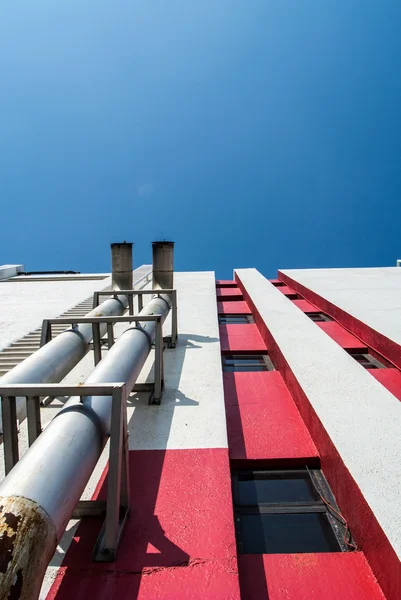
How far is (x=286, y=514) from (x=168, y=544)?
1500 mm

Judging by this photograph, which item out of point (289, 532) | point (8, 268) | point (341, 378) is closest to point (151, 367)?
point (341, 378)

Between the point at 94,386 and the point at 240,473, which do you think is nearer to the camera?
the point at 94,386

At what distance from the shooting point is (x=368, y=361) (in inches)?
332

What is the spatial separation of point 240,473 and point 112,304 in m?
4.58

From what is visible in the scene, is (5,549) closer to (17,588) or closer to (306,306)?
(17,588)

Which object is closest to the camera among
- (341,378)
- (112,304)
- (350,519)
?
(350,519)

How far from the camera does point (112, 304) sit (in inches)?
314

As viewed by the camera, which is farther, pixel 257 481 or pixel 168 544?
pixel 257 481

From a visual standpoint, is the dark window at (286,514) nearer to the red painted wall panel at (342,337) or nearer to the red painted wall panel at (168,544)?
the red painted wall panel at (168,544)

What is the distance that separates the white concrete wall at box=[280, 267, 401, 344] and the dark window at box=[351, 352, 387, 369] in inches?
26.6

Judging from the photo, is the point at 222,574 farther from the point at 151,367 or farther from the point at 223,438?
the point at 151,367

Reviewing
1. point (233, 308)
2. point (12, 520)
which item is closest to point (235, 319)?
point (233, 308)

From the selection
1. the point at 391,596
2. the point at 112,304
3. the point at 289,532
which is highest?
the point at 112,304

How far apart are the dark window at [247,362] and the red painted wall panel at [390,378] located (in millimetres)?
2074
